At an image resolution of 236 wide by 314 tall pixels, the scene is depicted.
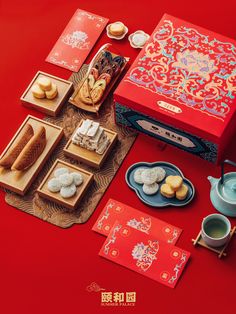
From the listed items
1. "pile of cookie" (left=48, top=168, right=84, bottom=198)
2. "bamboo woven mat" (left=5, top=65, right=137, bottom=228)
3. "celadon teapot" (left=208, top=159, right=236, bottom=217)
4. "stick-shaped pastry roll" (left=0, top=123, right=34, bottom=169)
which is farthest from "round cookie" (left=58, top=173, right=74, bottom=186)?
"celadon teapot" (left=208, top=159, right=236, bottom=217)

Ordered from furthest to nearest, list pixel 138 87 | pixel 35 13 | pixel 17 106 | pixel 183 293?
pixel 35 13 < pixel 17 106 < pixel 138 87 < pixel 183 293

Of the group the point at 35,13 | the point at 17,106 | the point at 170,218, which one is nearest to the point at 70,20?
the point at 35,13

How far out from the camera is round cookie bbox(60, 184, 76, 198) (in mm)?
3336

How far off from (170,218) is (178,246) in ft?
0.42

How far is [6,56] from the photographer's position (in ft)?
12.5

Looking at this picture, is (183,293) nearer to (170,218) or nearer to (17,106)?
(170,218)

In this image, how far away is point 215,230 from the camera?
10.7 ft

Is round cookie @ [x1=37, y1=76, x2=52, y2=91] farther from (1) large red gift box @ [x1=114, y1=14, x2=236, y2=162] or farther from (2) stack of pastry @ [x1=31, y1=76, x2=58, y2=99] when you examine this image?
(1) large red gift box @ [x1=114, y1=14, x2=236, y2=162]

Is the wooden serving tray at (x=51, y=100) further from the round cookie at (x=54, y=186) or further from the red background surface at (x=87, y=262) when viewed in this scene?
the round cookie at (x=54, y=186)

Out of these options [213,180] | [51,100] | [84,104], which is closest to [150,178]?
[213,180]

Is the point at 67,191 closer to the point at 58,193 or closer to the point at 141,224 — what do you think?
the point at 58,193

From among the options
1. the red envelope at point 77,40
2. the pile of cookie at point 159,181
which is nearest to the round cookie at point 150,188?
the pile of cookie at point 159,181

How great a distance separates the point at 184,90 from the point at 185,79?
5 cm

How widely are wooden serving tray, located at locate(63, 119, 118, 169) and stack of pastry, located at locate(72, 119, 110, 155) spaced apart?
0.07ft
